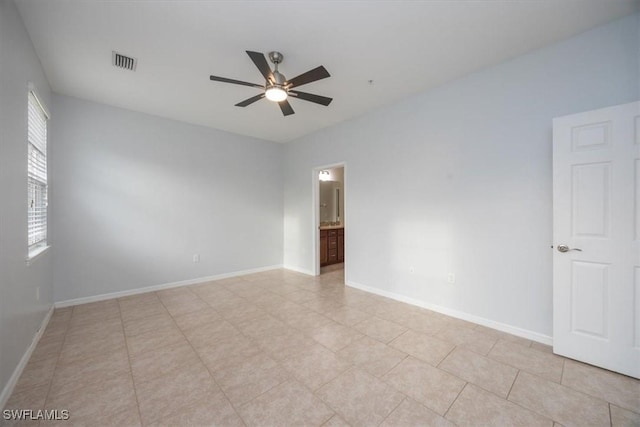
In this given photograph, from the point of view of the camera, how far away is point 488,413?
64.8 inches

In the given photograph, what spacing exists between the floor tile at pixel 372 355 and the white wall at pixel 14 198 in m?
2.49

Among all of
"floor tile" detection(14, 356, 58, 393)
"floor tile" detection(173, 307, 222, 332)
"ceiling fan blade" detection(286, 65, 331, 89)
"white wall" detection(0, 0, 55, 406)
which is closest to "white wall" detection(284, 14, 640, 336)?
"ceiling fan blade" detection(286, 65, 331, 89)

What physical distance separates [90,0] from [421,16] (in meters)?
2.54

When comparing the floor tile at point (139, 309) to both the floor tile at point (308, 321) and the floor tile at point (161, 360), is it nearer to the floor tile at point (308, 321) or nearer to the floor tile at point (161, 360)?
the floor tile at point (161, 360)

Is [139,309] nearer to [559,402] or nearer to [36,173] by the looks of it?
[36,173]

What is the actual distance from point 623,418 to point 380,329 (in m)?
→ 1.72

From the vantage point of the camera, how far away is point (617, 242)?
6.67ft

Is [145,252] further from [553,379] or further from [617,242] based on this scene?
[617,242]

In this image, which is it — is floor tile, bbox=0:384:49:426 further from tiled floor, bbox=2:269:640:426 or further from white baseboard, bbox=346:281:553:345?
white baseboard, bbox=346:281:553:345

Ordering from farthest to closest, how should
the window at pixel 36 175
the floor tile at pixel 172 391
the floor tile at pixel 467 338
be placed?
the window at pixel 36 175 < the floor tile at pixel 467 338 < the floor tile at pixel 172 391

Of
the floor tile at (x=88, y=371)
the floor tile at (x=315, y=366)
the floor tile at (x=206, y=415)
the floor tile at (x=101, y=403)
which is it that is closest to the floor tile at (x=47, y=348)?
the floor tile at (x=88, y=371)

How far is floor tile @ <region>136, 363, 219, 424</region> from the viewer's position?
1686mm

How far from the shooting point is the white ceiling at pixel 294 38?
1.99m

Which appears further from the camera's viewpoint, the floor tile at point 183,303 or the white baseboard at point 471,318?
the floor tile at point 183,303
